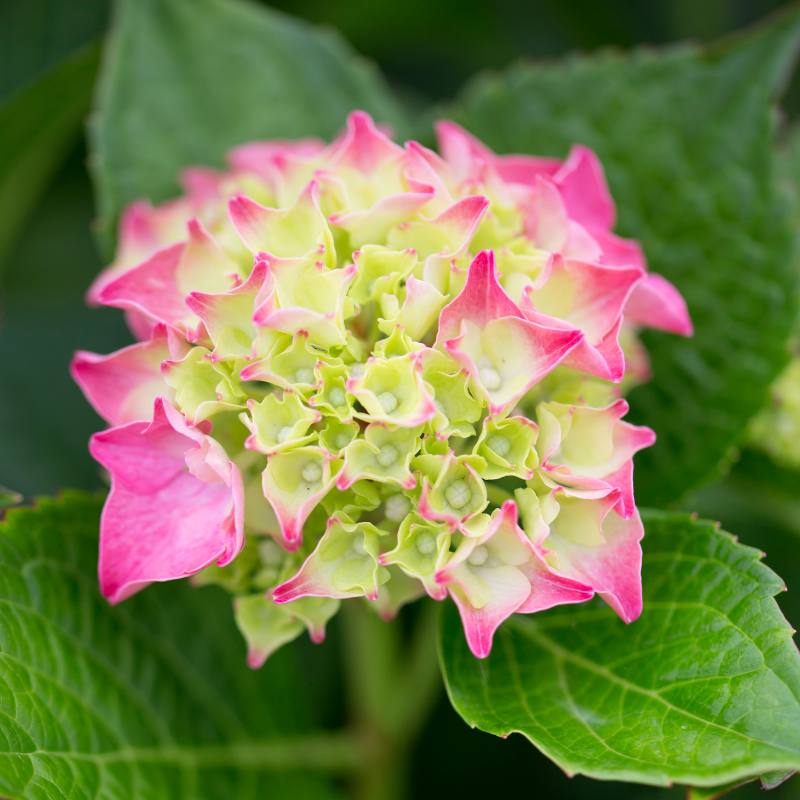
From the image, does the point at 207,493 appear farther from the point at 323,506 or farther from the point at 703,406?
the point at 703,406

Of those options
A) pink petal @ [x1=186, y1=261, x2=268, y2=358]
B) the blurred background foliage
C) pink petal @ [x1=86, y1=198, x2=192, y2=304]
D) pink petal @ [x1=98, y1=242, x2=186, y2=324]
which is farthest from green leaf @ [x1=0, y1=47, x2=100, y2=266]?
pink petal @ [x1=186, y1=261, x2=268, y2=358]

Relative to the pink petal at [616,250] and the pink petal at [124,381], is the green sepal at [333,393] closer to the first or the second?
the pink petal at [124,381]

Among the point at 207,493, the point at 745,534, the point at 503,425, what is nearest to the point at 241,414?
the point at 207,493

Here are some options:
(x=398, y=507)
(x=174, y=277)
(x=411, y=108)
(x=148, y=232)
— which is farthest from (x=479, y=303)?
(x=411, y=108)

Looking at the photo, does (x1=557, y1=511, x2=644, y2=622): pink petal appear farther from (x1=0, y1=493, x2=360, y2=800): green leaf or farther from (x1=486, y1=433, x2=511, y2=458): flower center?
(x1=0, y1=493, x2=360, y2=800): green leaf

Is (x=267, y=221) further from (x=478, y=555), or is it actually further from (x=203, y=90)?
(x=203, y=90)

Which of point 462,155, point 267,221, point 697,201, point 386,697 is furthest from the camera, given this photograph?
point 386,697
